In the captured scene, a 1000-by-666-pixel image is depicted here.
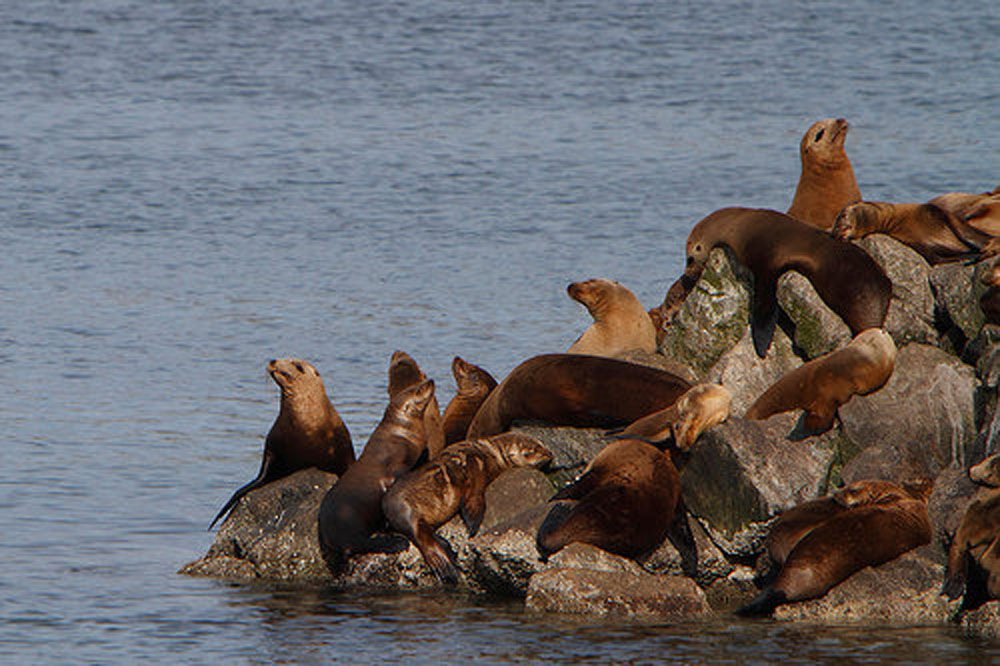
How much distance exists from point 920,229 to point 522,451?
319cm

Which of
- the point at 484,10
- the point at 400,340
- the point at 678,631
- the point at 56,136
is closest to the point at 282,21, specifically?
the point at 484,10

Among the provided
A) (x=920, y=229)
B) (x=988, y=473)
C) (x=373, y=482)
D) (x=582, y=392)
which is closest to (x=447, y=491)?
(x=373, y=482)

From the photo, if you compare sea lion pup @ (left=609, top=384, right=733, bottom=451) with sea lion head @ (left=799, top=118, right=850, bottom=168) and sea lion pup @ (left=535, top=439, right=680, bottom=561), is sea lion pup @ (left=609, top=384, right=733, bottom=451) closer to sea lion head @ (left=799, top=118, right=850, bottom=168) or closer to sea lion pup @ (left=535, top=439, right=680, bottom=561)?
sea lion pup @ (left=535, top=439, right=680, bottom=561)

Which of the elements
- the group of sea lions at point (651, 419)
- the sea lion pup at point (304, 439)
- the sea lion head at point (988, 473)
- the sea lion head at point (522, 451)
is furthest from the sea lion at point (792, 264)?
the sea lion pup at point (304, 439)

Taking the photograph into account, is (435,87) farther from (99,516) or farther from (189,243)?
(99,516)

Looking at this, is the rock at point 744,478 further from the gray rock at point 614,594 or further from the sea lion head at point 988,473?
the sea lion head at point 988,473

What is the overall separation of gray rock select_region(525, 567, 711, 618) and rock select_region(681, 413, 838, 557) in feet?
2.11

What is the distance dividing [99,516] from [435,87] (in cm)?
2321

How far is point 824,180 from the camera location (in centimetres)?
1262

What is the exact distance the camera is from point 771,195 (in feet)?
80.9

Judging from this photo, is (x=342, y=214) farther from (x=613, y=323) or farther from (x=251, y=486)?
(x=251, y=486)

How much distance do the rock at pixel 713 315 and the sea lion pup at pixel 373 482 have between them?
5.86 ft

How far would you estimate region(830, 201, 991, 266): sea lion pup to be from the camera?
37.1 feet

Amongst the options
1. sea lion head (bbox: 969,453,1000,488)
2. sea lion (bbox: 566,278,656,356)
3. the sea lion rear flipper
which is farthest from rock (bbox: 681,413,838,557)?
sea lion (bbox: 566,278,656,356)
